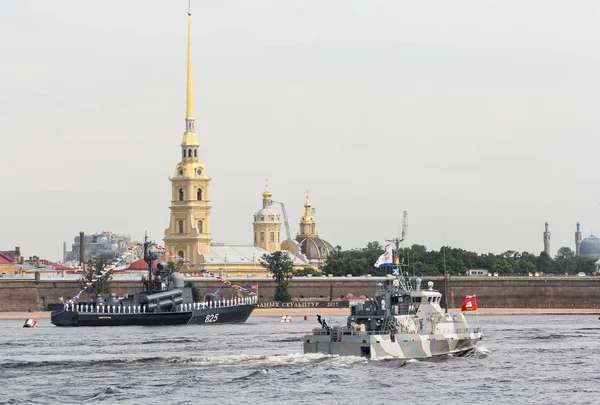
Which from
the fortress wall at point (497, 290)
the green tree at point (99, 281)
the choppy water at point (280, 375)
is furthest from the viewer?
the fortress wall at point (497, 290)

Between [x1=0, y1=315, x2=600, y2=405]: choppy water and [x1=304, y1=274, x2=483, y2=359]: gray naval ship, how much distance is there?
0.68 metres

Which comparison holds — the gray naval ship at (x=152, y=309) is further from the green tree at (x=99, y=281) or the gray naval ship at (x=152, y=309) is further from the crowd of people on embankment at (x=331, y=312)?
the green tree at (x=99, y=281)

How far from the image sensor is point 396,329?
73938 mm

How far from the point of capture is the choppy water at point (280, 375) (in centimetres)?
6309

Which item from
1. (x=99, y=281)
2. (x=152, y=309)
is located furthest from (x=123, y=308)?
(x=99, y=281)

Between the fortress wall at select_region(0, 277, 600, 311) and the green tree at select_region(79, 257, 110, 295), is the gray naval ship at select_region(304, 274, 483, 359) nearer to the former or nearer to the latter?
the green tree at select_region(79, 257, 110, 295)

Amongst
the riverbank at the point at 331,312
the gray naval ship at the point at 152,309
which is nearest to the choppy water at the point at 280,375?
the gray naval ship at the point at 152,309

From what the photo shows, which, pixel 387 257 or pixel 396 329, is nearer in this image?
pixel 396 329

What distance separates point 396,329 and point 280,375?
741 cm

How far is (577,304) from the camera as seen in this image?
632 ft

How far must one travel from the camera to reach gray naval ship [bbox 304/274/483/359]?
72.6 m

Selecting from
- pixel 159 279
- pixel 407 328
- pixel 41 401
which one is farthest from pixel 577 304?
pixel 41 401

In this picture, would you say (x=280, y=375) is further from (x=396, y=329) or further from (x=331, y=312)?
(x=331, y=312)

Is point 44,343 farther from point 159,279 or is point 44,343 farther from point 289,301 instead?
point 289,301
